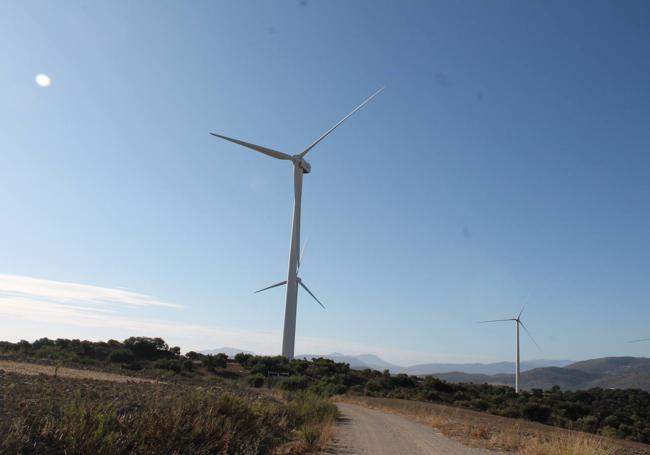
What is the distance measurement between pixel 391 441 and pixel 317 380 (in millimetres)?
45310

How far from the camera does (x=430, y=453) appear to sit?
1502cm

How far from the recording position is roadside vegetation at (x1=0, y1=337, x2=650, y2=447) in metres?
47.2

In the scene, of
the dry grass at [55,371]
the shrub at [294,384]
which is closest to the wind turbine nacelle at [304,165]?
the shrub at [294,384]

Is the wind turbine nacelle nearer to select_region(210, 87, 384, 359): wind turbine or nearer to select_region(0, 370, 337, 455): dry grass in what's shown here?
select_region(210, 87, 384, 359): wind turbine

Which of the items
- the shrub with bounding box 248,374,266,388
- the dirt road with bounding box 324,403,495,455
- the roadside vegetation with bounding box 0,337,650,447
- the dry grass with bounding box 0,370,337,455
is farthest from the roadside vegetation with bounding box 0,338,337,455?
the shrub with bounding box 248,374,266,388

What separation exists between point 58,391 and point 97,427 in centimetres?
1017

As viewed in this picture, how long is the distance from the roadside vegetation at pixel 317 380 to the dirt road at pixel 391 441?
72.2ft

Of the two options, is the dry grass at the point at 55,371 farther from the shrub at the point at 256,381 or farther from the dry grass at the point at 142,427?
the dry grass at the point at 142,427

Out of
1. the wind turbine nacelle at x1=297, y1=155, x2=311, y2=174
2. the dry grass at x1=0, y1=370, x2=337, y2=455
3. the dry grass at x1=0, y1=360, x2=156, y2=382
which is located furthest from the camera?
the wind turbine nacelle at x1=297, y1=155, x2=311, y2=174

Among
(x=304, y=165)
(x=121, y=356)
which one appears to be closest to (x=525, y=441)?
(x=304, y=165)

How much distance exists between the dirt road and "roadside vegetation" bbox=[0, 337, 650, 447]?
22.0 m

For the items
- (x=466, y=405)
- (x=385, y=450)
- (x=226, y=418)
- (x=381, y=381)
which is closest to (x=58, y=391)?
(x=226, y=418)

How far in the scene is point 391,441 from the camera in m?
17.7

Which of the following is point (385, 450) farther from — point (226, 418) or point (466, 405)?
point (466, 405)
